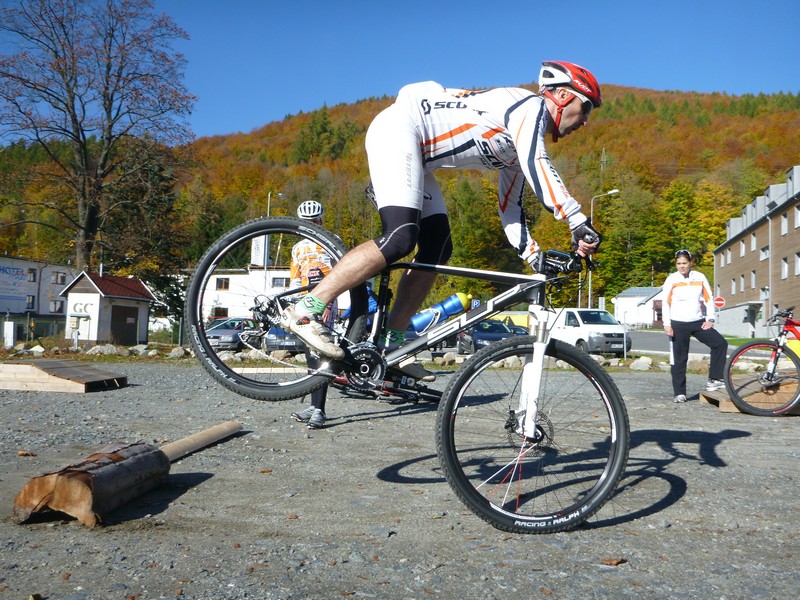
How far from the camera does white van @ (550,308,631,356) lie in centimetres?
2436

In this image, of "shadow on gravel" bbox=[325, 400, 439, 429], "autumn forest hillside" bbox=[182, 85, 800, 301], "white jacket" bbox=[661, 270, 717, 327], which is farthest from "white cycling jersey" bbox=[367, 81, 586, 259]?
"autumn forest hillside" bbox=[182, 85, 800, 301]

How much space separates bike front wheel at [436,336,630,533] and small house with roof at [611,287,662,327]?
8544cm

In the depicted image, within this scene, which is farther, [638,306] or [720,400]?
[638,306]

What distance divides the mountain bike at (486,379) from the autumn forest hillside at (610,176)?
31.0 m

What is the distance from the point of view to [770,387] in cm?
764

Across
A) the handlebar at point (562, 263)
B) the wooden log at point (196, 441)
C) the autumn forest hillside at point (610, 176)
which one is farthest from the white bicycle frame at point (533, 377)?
the autumn forest hillside at point (610, 176)

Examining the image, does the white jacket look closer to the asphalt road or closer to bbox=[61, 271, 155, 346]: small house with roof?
the asphalt road

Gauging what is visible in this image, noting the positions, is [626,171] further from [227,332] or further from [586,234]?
[586,234]

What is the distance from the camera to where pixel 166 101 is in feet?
93.5

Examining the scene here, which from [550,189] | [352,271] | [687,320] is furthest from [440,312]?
[687,320]

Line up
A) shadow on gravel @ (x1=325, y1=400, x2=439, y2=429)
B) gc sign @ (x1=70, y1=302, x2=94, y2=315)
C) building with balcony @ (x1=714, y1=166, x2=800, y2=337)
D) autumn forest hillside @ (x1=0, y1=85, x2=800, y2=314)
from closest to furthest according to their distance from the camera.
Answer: shadow on gravel @ (x1=325, y1=400, x2=439, y2=429) < gc sign @ (x1=70, y1=302, x2=94, y2=315) < building with balcony @ (x1=714, y1=166, x2=800, y2=337) < autumn forest hillside @ (x1=0, y1=85, x2=800, y2=314)

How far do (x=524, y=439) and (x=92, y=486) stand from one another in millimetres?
1966

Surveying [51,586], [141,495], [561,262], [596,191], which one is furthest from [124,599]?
[596,191]

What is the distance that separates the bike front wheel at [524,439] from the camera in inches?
122
